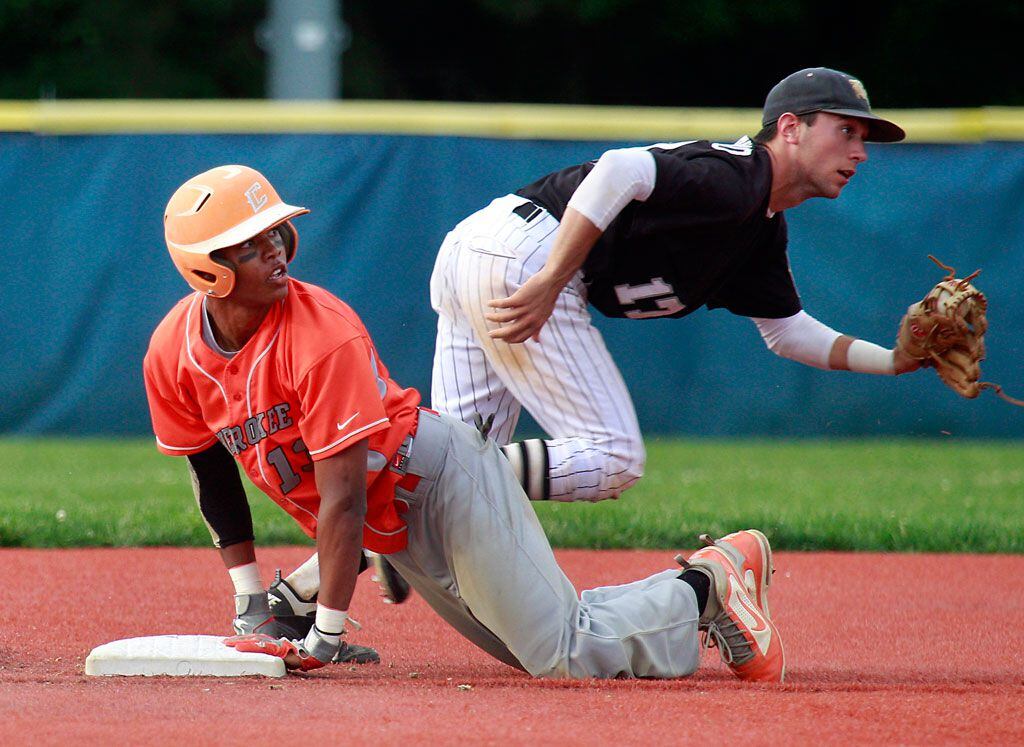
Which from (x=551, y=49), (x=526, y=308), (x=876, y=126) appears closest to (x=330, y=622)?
(x=526, y=308)

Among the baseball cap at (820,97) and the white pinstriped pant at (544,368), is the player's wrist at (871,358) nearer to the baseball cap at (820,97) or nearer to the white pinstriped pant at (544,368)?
the baseball cap at (820,97)

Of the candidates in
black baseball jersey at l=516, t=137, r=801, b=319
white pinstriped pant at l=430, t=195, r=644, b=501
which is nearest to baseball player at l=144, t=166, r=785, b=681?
white pinstriped pant at l=430, t=195, r=644, b=501

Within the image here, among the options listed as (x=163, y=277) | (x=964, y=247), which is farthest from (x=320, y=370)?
(x=964, y=247)

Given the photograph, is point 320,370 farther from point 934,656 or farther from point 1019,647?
point 1019,647

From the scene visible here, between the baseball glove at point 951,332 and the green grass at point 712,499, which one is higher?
the baseball glove at point 951,332

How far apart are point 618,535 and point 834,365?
69.4 inches

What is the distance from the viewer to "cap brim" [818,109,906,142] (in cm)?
386

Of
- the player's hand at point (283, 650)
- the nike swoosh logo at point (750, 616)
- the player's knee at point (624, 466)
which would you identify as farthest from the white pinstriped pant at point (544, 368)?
the player's hand at point (283, 650)

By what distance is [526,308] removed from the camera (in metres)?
3.65

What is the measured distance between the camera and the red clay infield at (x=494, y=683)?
296cm

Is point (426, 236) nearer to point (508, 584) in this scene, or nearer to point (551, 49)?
point (508, 584)

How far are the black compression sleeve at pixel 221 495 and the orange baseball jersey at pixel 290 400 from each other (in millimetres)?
92

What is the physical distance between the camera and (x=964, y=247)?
9.21m

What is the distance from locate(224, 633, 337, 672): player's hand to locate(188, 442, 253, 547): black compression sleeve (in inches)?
12.7
